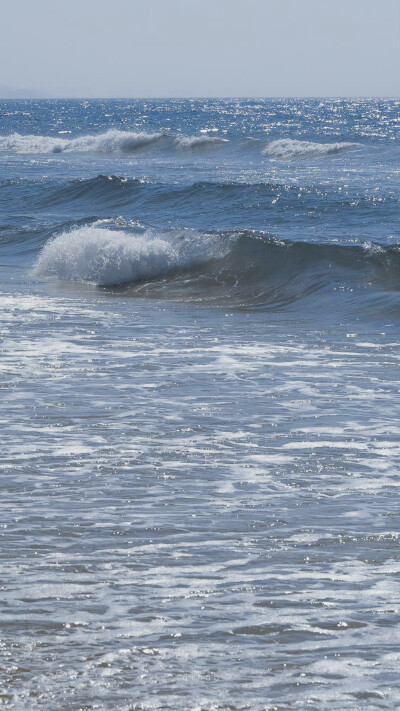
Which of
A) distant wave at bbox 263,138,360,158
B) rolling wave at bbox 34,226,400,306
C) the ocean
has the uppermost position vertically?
distant wave at bbox 263,138,360,158

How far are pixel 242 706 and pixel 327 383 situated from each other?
4.91 m

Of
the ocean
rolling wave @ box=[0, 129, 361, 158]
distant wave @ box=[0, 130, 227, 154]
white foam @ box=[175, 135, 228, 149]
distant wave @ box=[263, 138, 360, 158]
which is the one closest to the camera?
the ocean

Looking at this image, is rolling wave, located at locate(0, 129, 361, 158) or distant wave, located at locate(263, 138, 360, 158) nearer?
distant wave, located at locate(263, 138, 360, 158)

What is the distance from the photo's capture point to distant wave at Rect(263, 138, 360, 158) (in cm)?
4144

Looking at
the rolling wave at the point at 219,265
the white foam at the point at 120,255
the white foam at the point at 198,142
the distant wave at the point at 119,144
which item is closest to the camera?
the rolling wave at the point at 219,265

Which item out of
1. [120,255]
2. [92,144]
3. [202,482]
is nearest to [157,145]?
→ [92,144]

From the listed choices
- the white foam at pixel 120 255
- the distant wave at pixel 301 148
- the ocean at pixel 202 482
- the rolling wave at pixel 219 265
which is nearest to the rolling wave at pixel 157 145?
the distant wave at pixel 301 148

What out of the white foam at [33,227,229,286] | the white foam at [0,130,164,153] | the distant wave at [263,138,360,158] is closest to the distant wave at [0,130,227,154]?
the white foam at [0,130,164,153]

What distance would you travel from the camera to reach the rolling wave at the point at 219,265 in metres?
14.0

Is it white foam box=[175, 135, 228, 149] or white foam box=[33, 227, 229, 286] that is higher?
white foam box=[175, 135, 228, 149]

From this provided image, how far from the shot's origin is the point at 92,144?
50875 mm

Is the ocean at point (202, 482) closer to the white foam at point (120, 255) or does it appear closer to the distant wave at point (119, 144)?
the white foam at point (120, 255)

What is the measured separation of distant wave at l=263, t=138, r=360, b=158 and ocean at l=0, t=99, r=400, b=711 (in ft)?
87.7

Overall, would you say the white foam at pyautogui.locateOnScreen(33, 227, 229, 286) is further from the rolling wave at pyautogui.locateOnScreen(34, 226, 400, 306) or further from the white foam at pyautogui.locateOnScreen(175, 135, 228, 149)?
the white foam at pyautogui.locateOnScreen(175, 135, 228, 149)
